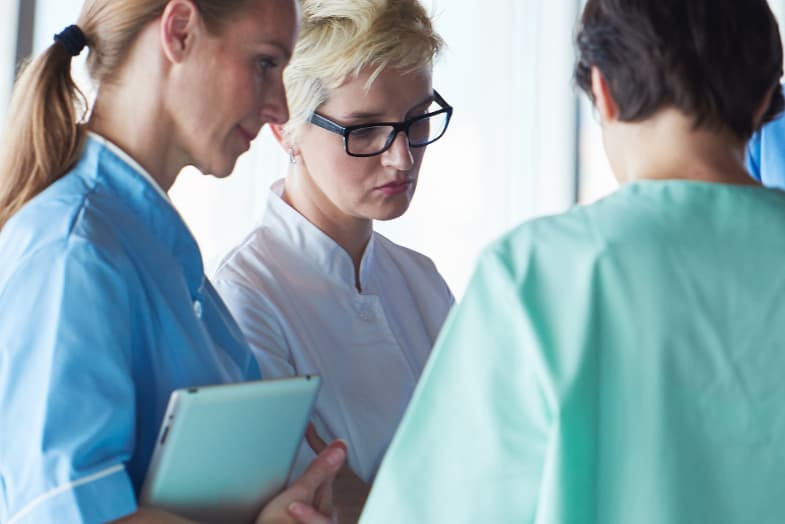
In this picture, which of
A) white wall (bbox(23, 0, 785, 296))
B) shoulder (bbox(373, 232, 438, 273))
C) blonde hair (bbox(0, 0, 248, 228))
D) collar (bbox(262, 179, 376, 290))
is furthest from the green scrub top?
white wall (bbox(23, 0, 785, 296))

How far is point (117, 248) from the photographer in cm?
116

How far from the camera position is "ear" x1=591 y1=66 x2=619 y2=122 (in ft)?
3.52

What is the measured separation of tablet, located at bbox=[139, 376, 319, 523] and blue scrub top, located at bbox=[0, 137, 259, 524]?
44 millimetres

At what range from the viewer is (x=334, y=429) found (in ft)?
5.32

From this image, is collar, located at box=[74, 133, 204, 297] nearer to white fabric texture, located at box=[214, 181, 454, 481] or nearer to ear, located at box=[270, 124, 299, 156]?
white fabric texture, located at box=[214, 181, 454, 481]

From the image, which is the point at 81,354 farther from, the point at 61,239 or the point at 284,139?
the point at 284,139

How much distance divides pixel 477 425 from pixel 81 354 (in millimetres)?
392

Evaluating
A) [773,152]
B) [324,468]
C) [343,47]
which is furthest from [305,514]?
[773,152]

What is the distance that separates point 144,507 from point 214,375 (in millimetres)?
176

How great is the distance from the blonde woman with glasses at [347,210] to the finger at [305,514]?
36 centimetres

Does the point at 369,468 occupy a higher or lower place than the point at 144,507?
lower

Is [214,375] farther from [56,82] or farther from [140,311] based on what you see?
[56,82]

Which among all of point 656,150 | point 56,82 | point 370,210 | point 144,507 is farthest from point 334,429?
point 656,150

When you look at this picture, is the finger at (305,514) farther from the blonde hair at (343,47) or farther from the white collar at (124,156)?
the blonde hair at (343,47)
